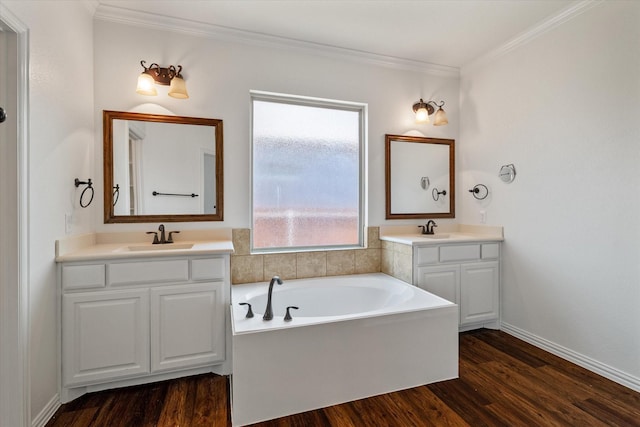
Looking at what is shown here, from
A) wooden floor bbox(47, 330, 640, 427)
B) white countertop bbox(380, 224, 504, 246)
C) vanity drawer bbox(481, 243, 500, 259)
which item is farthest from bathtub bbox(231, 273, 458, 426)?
vanity drawer bbox(481, 243, 500, 259)

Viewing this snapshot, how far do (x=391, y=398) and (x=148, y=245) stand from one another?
201cm

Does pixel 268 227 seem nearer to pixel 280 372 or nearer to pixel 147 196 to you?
pixel 147 196

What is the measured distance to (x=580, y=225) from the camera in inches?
91.9

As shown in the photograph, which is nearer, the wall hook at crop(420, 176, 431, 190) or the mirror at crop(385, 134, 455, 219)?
the mirror at crop(385, 134, 455, 219)

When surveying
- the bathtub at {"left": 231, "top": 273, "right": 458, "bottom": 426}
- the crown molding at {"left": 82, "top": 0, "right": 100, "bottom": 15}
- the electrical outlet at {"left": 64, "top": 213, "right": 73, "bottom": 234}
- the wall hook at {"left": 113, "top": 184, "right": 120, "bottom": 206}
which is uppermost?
the crown molding at {"left": 82, "top": 0, "right": 100, "bottom": 15}

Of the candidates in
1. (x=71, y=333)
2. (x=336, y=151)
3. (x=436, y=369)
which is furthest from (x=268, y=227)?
(x=436, y=369)

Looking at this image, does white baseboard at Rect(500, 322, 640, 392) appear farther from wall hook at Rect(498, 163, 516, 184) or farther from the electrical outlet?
the electrical outlet

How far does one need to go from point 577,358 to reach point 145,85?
3784 mm

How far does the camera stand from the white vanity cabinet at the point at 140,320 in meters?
1.91

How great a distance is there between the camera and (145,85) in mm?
2348

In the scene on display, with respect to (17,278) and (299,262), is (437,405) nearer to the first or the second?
(299,262)

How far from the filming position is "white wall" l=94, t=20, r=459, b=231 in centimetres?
243

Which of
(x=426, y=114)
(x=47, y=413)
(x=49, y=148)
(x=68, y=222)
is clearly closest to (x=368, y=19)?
Result: (x=426, y=114)

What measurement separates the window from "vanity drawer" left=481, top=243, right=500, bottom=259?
1137 millimetres
